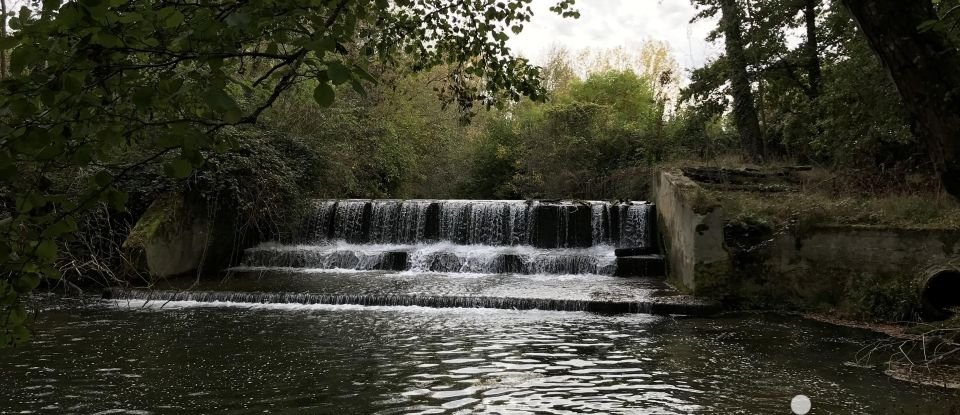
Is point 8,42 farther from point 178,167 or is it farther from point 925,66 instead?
point 925,66

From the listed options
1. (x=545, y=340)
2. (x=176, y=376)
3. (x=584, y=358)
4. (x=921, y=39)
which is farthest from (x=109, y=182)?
(x=545, y=340)

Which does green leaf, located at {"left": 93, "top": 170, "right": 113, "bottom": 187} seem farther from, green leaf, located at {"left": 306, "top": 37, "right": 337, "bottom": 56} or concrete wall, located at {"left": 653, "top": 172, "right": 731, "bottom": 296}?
concrete wall, located at {"left": 653, "top": 172, "right": 731, "bottom": 296}

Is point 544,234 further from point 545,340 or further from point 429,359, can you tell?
point 429,359

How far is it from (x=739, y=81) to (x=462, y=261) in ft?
25.9

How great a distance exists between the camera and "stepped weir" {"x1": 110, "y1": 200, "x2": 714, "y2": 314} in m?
10.3

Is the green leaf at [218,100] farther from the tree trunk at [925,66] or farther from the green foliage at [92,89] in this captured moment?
the tree trunk at [925,66]

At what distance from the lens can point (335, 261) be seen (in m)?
14.6

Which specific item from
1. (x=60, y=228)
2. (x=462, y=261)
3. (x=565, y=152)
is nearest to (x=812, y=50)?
(x=462, y=261)

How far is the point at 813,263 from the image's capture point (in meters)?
9.65

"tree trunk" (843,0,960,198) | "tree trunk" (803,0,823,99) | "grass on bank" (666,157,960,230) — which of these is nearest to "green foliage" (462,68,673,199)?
"tree trunk" (803,0,823,99)

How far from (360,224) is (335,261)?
2404 mm

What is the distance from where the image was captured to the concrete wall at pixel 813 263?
8750 mm

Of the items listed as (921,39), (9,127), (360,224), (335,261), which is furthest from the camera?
(360,224)

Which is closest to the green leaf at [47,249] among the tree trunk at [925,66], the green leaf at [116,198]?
the green leaf at [116,198]
